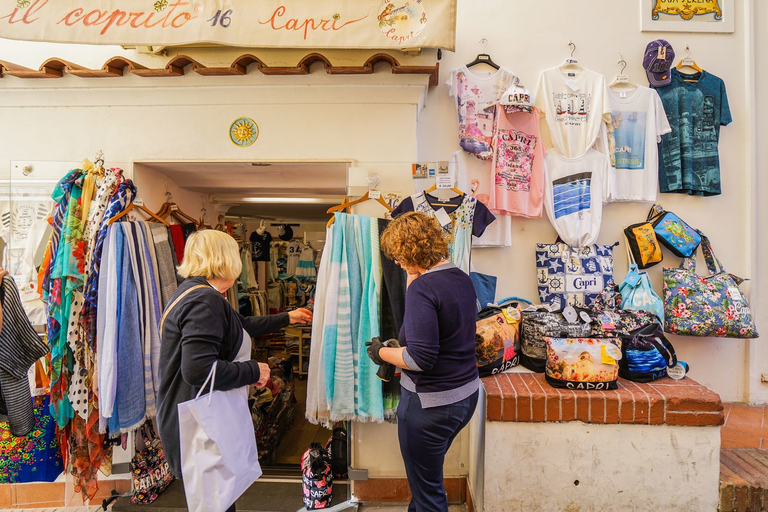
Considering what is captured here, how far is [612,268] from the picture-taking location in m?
3.34

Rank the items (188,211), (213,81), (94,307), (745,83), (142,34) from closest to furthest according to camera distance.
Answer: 1. (142,34)
2. (94,307)
3. (213,81)
4. (745,83)
5. (188,211)

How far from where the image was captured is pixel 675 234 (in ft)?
10.8

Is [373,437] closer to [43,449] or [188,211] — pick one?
[43,449]

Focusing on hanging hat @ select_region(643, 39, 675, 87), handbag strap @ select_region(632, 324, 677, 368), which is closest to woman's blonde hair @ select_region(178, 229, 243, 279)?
handbag strap @ select_region(632, 324, 677, 368)

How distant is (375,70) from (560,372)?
2.27 meters

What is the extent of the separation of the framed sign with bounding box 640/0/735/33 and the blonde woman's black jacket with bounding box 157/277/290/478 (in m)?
3.90

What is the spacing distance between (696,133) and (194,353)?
12.7ft

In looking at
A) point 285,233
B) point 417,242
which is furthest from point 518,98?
point 285,233

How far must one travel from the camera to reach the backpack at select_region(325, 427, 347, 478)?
3119 mm

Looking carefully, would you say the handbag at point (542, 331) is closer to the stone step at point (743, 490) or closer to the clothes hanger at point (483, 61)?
the stone step at point (743, 490)

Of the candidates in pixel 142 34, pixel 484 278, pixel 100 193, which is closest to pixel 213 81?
pixel 142 34

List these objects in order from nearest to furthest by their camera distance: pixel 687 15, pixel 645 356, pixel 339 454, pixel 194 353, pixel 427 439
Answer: pixel 194 353 → pixel 427 439 → pixel 645 356 → pixel 339 454 → pixel 687 15

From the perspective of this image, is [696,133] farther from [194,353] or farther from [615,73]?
[194,353]

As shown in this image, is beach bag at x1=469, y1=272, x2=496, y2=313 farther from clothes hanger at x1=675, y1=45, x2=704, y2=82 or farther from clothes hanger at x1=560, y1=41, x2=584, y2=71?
clothes hanger at x1=675, y1=45, x2=704, y2=82
